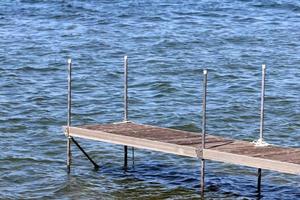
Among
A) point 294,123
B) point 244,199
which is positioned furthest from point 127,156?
point 294,123

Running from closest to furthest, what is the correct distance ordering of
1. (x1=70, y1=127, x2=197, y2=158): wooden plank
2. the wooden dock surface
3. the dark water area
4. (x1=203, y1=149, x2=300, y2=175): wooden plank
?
1. (x1=203, y1=149, x2=300, y2=175): wooden plank
2. the wooden dock surface
3. (x1=70, y1=127, x2=197, y2=158): wooden plank
4. the dark water area

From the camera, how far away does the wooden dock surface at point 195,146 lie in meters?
14.3

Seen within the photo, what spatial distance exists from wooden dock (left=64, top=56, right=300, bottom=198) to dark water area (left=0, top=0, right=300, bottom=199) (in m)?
0.85

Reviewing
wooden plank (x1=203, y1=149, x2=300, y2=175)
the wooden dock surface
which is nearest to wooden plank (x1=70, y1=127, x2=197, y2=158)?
the wooden dock surface

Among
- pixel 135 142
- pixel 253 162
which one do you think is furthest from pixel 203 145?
pixel 135 142

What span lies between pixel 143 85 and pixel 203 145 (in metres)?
9.78

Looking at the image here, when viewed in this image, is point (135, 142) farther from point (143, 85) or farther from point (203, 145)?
point (143, 85)

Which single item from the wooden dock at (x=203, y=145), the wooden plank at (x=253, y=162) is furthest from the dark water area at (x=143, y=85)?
the wooden plank at (x=253, y=162)

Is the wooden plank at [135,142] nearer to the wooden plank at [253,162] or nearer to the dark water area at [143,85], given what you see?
the wooden plank at [253,162]

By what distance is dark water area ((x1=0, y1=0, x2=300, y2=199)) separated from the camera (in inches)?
656

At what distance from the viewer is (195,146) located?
15125 mm

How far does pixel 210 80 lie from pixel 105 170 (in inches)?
329

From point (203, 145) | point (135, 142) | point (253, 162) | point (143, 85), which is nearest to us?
point (253, 162)

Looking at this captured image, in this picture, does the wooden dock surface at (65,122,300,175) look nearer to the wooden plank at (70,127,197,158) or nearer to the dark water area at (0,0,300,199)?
the wooden plank at (70,127,197,158)
